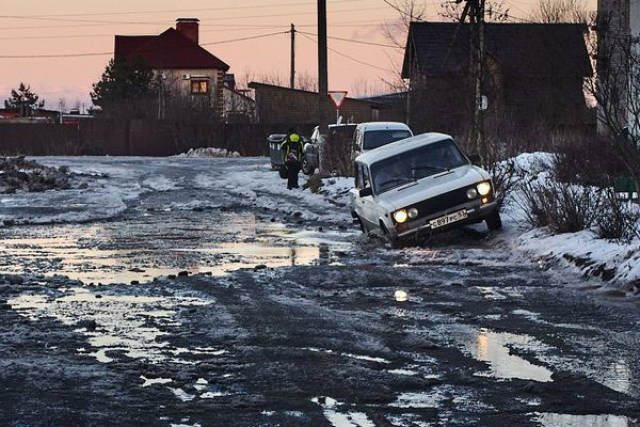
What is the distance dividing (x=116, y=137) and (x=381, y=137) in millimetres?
44647

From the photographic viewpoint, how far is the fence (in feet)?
234

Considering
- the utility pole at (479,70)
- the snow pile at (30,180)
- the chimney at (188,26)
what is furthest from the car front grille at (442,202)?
the chimney at (188,26)

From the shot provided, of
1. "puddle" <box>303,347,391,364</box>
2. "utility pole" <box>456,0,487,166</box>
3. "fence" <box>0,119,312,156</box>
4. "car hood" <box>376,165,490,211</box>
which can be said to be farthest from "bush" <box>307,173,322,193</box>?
"fence" <box>0,119,312,156</box>

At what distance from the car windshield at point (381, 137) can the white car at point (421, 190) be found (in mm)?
8967

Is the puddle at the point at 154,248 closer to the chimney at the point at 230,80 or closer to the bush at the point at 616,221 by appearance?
the bush at the point at 616,221

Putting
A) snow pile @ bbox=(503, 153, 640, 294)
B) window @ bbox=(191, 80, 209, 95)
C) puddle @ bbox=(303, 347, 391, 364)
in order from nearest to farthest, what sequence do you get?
puddle @ bbox=(303, 347, 391, 364) → snow pile @ bbox=(503, 153, 640, 294) → window @ bbox=(191, 80, 209, 95)

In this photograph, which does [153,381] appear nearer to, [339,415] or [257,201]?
[339,415]

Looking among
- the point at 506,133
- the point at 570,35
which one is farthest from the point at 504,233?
the point at 570,35

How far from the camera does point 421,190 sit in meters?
18.5

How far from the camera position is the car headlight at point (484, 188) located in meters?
18.4

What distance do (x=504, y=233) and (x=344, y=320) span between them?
8145mm

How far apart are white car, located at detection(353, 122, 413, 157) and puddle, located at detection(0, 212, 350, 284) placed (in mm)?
5626

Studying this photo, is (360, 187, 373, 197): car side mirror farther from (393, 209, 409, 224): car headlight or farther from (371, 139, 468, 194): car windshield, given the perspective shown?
(393, 209, 409, 224): car headlight

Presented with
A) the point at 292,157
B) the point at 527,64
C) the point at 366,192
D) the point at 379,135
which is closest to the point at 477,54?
the point at 379,135
